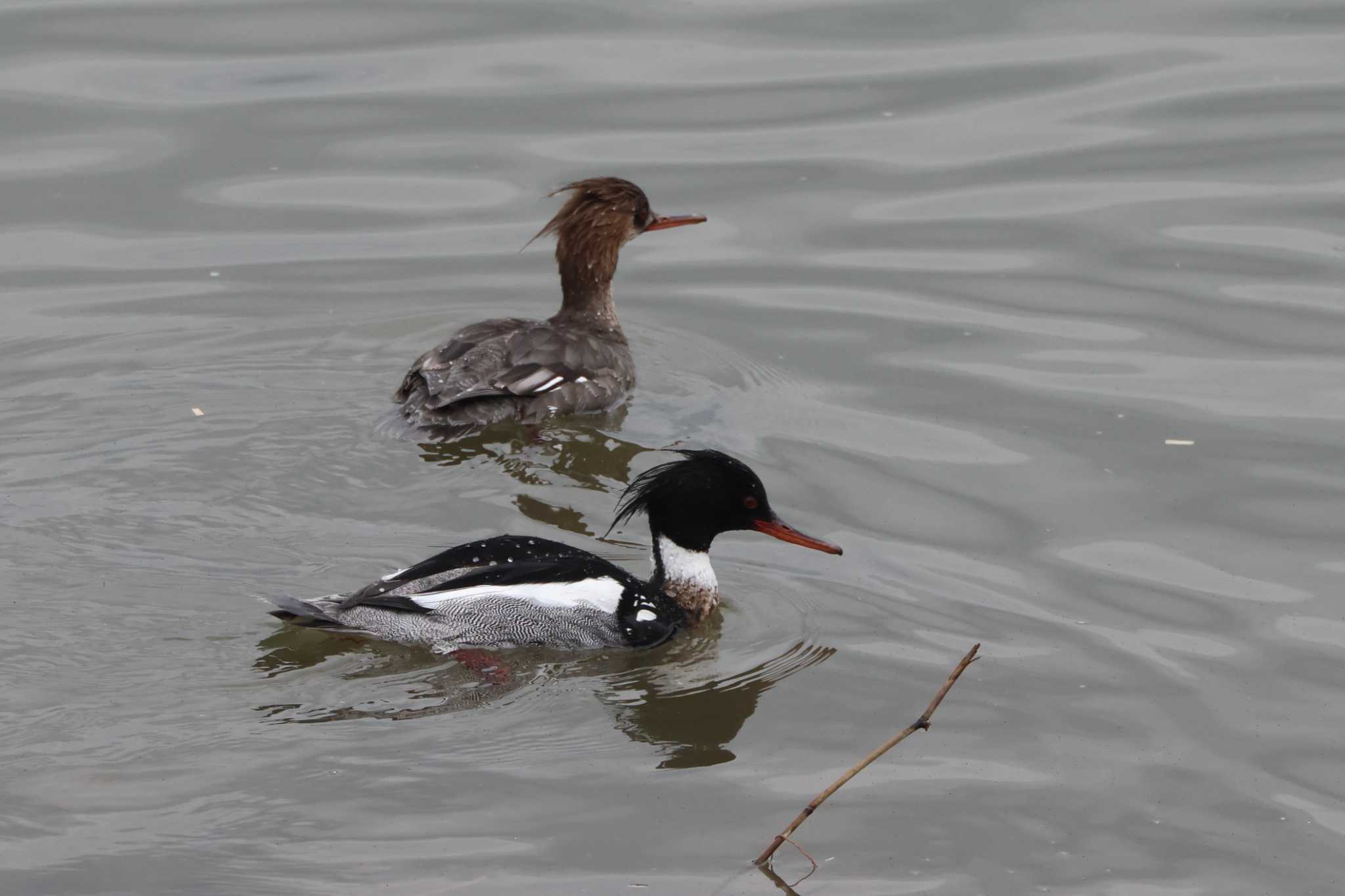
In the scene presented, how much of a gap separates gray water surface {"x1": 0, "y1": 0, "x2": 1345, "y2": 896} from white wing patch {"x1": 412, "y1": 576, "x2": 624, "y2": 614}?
27cm

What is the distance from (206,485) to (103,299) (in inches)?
116

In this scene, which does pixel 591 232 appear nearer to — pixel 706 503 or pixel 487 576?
pixel 706 503

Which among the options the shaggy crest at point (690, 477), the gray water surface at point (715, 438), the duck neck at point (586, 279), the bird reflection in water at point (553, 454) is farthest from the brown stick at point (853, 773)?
the duck neck at point (586, 279)

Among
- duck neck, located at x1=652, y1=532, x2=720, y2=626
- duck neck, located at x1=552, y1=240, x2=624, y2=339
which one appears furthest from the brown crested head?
duck neck, located at x1=652, y1=532, x2=720, y2=626

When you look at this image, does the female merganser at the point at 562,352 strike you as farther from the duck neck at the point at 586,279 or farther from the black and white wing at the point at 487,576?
the black and white wing at the point at 487,576

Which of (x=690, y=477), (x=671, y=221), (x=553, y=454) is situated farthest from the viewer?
(x=671, y=221)

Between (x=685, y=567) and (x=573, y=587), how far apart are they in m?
0.60

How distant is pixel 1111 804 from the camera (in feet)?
24.2

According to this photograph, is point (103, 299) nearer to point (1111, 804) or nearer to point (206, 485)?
point (206, 485)

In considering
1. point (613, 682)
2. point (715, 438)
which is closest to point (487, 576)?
point (613, 682)

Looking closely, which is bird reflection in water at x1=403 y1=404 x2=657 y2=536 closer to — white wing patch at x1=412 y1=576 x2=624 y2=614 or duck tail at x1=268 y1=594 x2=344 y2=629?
white wing patch at x1=412 y1=576 x2=624 y2=614

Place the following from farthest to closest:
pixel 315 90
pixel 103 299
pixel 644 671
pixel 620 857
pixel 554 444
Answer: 1. pixel 315 90
2. pixel 103 299
3. pixel 554 444
4. pixel 644 671
5. pixel 620 857

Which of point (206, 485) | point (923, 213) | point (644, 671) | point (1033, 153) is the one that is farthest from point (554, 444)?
point (1033, 153)

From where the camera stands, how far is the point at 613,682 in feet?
27.1
